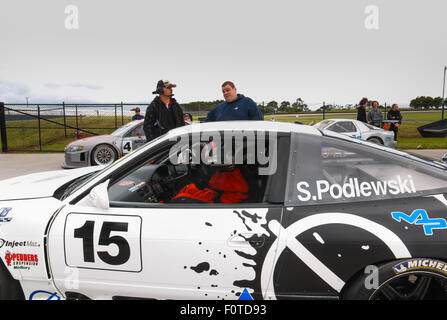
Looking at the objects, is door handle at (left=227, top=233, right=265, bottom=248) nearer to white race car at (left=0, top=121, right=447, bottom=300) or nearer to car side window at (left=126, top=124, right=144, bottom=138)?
white race car at (left=0, top=121, right=447, bottom=300)

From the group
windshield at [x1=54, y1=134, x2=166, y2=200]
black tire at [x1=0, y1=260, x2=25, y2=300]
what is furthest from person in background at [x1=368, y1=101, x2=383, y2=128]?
black tire at [x1=0, y1=260, x2=25, y2=300]

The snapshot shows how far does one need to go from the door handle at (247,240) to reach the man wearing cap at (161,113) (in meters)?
3.32

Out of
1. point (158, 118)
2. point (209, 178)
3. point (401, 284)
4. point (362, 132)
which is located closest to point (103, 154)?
point (158, 118)

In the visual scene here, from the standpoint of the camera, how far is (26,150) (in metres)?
11.0

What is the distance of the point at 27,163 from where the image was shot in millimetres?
8547

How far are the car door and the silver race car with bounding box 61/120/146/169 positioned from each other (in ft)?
19.7

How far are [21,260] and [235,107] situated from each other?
3.00 meters

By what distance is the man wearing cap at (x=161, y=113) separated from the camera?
4.59 metres

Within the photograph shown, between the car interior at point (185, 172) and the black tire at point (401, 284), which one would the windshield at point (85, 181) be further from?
the black tire at point (401, 284)

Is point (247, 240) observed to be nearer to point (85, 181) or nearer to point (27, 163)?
point (85, 181)

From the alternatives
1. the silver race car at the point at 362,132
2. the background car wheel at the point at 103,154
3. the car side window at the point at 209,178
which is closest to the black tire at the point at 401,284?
the car side window at the point at 209,178

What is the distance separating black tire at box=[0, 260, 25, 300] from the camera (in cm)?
183
